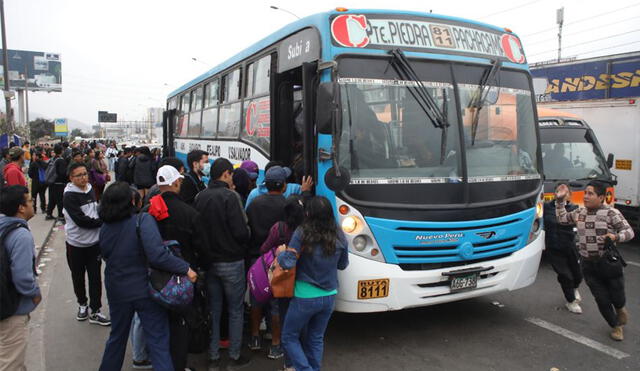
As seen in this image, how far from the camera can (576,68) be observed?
1380 centimetres

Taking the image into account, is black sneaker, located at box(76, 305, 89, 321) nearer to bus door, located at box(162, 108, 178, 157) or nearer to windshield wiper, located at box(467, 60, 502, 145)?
windshield wiper, located at box(467, 60, 502, 145)

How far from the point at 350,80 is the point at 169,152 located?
1248 cm

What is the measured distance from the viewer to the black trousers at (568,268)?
5.56m

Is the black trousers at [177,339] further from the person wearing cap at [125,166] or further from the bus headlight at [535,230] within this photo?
the person wearing cap at [125,166]

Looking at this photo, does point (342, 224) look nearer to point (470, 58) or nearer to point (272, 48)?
point (470, 58)

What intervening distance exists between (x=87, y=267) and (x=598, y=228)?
5.36 metres

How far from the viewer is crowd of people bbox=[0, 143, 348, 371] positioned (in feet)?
11.6

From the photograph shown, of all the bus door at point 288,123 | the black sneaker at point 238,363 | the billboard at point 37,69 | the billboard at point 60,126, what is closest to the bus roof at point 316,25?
the bus door at point 288,123

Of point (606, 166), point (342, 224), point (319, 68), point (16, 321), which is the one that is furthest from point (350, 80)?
point (606, 166)

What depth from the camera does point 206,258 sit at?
4066 millimetres

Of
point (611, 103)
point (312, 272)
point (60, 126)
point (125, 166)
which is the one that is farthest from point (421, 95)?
point (60, 126)

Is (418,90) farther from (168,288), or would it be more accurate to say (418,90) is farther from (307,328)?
(168,288)

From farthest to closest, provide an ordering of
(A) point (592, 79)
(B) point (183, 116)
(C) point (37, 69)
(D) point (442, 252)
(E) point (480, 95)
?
1. (C) point (37, 69)
2. (A) point (592, 79)
3. (B) point (183, 116)
4. (E) point (480, 95)
5. (D) point (442, 252)

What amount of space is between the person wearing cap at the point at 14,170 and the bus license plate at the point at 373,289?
21.4 ft
